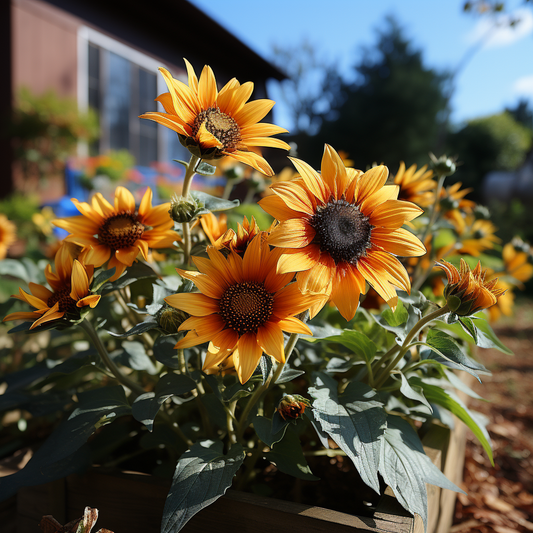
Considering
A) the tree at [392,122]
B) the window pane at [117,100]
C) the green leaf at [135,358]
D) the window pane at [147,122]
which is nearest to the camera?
the green leaf at [135,358]

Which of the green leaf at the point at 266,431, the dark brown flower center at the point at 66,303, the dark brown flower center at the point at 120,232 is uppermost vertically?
the dark brown flower center at the point at 120,232

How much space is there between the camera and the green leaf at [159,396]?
603 millimetres

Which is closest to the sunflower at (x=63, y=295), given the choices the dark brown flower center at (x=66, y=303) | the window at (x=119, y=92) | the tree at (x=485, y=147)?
the dark brown flower center at (x=66, y=303)

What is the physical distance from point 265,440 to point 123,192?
1.55ft

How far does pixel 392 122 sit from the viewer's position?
13383 millimetres

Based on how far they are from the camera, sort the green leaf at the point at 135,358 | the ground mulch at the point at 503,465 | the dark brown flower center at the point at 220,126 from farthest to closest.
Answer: the ground mulch at the point at 503,465 → the green leaf at the point at 135,358 → the dark brown flower center at the point at 220,126

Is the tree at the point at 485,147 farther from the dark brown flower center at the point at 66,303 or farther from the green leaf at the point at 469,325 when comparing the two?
the dark brown flower center at the point at 66,303

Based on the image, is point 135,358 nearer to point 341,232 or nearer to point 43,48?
point 341,232

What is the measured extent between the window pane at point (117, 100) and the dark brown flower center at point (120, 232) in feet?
17.7

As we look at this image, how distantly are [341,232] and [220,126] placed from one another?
24 cm

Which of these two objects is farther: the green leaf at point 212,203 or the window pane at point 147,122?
the window pane at point 147,122

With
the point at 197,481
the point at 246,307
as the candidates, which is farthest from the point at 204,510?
the point at 246,307

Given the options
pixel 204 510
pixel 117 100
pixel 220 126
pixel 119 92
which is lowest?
pixel 204 510

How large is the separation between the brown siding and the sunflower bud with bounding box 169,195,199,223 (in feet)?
15.7
